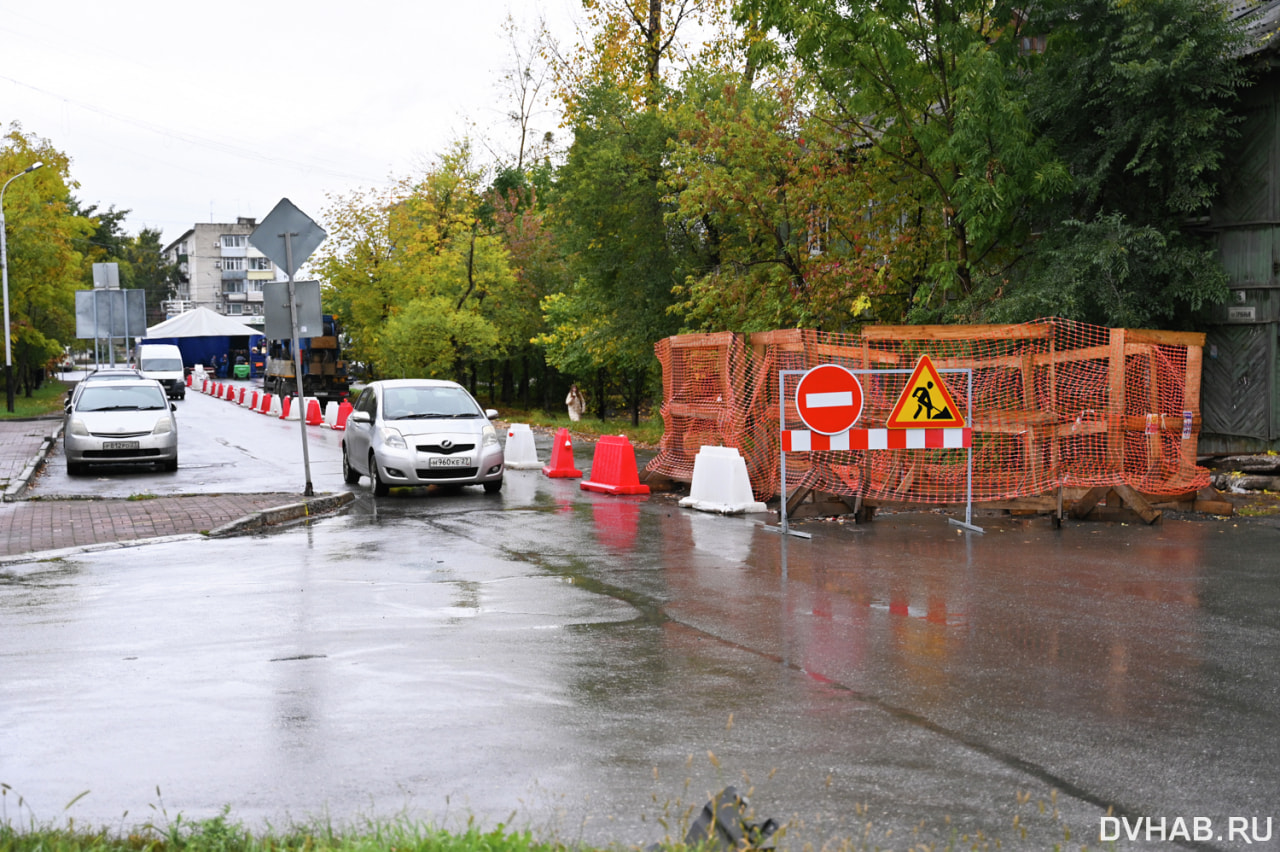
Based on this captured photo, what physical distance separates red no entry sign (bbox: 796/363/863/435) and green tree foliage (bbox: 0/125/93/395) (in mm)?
39714

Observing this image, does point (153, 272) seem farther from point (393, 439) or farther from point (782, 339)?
point (782, 339)

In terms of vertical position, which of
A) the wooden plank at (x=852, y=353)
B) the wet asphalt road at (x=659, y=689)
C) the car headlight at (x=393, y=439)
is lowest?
the wet asphalt road at (x=659, y=689)

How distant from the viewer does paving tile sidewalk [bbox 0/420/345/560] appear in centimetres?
1286

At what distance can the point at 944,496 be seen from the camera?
15.1 meters

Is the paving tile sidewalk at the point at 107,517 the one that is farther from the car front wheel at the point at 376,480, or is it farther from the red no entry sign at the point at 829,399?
the red no entry sign at the point at 829,399

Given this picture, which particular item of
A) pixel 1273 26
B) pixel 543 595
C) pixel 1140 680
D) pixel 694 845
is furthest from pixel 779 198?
pixel 694 845

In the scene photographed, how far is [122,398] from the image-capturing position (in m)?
22.7

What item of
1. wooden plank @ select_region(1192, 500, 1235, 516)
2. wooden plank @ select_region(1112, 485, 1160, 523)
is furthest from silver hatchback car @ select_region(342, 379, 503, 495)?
wooden plank @ select_region(1192, 500, 1235, 516)

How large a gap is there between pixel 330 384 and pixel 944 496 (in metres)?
44.6

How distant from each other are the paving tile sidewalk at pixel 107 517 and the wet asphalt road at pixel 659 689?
1.56 meters

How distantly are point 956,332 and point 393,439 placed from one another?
26.0ft

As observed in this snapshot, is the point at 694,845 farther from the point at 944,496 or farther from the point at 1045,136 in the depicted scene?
the point at 1045,136

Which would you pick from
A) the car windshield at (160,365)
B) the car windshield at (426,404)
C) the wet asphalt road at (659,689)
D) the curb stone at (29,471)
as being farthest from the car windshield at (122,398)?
the car windshield at (160,365)

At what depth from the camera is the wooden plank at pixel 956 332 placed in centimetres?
1458
